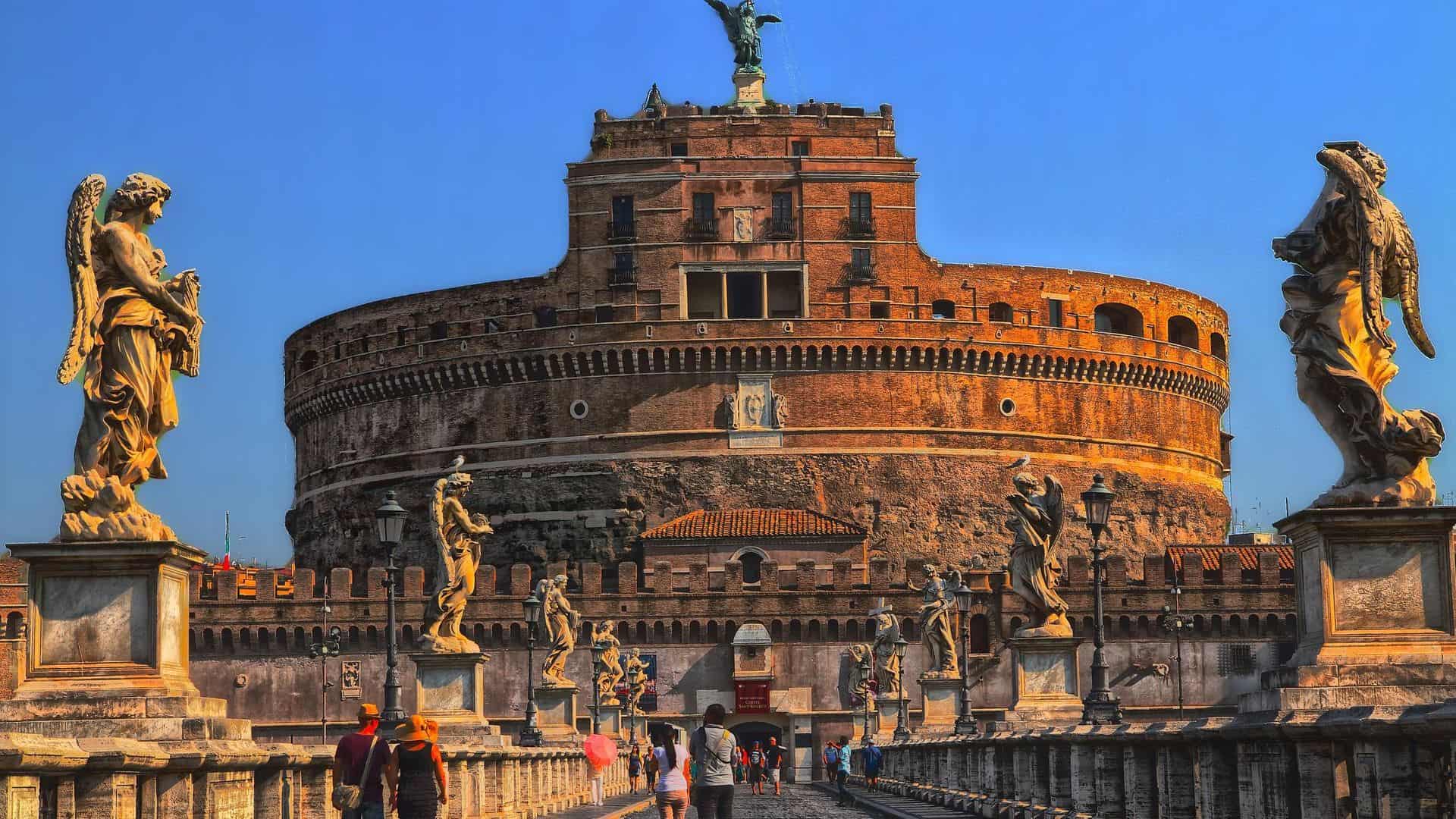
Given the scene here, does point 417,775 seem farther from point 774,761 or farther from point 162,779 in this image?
point 774,761

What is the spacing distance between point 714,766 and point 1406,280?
6447 mm

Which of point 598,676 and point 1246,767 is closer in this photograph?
point 1246,767

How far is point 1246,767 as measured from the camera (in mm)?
10383

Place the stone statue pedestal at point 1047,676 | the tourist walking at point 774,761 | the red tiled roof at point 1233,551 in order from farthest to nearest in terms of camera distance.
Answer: the red tiled roof at point 1233,551 < the tourist walking at point 774,761 < the stone statue pedestal at point 1047,676

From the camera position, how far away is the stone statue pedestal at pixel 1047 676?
22.5 meters

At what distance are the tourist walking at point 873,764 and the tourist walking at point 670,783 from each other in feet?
74.6

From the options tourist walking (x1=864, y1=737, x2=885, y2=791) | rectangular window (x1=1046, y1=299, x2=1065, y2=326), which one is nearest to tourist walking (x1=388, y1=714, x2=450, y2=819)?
tourist walking (x1=864, y1=737, x2=885, y2=791)

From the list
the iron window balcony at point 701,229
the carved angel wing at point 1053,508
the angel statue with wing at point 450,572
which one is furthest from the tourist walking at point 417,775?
the iron window balcony at point 701,229

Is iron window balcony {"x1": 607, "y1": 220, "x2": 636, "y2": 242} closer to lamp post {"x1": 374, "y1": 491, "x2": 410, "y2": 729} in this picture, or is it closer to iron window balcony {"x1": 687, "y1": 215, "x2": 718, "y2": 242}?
iron window balcony {"x1": 687, "y1": 215, "x2": 718, "y2": 242}

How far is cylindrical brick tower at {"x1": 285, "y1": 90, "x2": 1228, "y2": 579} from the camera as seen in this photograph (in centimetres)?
7169

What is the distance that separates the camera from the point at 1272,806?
999cm

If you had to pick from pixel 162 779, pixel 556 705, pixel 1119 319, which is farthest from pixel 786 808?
pixel 1119 319

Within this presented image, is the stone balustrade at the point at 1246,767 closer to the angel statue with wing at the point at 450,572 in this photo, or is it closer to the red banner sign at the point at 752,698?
the angel statue with wing at the point at 450,572

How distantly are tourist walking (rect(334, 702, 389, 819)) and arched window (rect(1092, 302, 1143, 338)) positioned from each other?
214 ft
